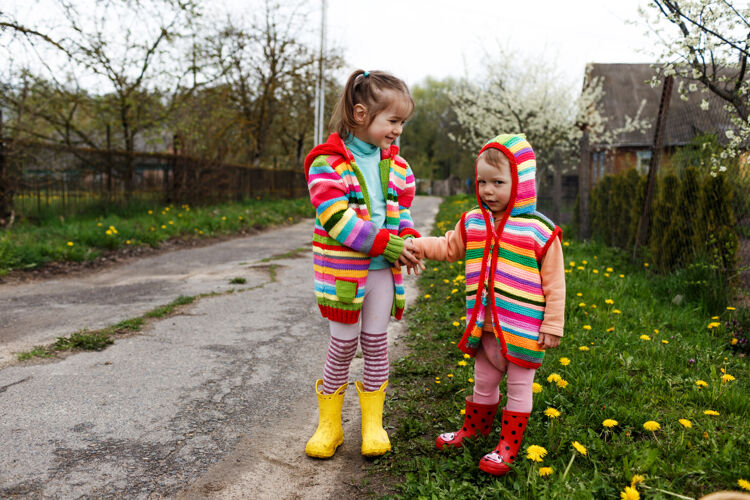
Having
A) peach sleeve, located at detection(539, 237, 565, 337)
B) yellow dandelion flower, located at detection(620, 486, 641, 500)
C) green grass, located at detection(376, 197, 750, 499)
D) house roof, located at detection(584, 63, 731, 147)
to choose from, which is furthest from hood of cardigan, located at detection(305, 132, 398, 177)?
house roof, located at detection(584, 63, 731, 147)

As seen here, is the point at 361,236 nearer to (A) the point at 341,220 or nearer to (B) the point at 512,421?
(A) the point at 341,220

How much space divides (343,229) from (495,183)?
63 centimetres

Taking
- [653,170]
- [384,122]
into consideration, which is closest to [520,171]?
[384,122]

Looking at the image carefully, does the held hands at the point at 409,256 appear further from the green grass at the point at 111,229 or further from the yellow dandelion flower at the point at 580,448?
the green grass at the point at 111,229

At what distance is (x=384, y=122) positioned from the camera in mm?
2250

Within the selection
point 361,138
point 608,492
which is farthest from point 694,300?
point 361,138

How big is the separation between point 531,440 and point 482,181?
112 centimetres

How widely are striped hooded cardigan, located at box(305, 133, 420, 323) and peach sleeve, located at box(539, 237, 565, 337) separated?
594mm

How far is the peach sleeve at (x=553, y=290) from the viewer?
1987 mm

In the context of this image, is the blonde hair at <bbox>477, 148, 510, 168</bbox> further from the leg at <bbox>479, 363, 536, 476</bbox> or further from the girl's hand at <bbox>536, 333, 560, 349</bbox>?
the leg at <bbox>479, 363, 536, 476</bbox>

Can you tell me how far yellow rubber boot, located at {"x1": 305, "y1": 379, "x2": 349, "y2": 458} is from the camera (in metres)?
2.36

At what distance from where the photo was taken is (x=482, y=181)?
2105 mm

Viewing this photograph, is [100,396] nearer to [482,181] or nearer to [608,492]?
[482,181]

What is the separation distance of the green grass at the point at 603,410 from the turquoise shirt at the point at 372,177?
855mm
